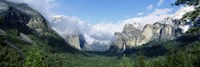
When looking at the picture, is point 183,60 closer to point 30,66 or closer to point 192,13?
point 30,66

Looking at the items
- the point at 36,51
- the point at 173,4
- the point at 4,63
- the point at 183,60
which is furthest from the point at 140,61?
the point at 173,4

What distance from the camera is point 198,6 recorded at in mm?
26531

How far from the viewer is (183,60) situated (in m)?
130

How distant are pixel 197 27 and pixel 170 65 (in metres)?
97.8

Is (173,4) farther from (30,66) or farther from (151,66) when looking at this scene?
(151,66)

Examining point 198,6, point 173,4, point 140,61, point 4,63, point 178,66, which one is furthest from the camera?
point 140,61

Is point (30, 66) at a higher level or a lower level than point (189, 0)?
lower

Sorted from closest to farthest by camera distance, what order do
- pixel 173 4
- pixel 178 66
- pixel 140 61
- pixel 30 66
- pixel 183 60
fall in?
pixel 173 4
pixel 30 66
pixel 178 66
pixel 183 60
pixel 140 61

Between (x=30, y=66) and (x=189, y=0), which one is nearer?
(x=189, y=0)

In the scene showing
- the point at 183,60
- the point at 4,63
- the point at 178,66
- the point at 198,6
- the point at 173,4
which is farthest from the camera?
the point at 183,60

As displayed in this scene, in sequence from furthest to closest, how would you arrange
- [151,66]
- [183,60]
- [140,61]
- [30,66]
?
[151,66], [140,61], [183,60], [30,66]

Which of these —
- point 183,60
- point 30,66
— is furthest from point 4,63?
point 183,60

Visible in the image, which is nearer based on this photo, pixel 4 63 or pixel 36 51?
pixel 36 51

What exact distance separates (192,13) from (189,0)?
4.80 ft
